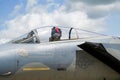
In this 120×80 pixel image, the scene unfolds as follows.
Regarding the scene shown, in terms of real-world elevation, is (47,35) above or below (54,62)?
above

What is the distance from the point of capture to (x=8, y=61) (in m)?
11.1

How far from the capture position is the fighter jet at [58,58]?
443 inches

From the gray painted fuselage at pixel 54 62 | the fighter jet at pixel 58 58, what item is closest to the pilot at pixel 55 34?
the fighter jet at pixel 58 58

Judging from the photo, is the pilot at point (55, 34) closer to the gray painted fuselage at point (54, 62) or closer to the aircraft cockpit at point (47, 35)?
the aircraft cockpit at point (47, 35)

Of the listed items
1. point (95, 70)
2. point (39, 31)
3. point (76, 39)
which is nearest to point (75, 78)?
point (95, 70)

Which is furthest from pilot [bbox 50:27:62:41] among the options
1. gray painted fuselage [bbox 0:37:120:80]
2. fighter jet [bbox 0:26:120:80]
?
gray painted fuselage [bbox 0:37:120:80]

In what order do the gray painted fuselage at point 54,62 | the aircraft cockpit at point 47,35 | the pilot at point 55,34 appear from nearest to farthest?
the gray painted fuselage at point 54,62, the aircraft cockpit at point 47,35, the pilot at point 55,34

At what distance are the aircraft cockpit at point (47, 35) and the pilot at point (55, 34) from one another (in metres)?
0.12

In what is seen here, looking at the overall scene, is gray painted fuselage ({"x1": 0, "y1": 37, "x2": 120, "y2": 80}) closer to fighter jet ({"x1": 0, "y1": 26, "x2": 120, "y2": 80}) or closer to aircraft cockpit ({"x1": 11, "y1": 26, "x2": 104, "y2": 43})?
fighter jet ({"x1": 0, "y1": 26, "x2": 120, "y2": 80})

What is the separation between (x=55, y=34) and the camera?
41.2 ft

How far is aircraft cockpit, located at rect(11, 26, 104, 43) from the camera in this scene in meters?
12.2

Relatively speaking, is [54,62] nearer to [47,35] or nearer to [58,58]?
[58,58]

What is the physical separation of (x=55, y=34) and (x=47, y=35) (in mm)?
331

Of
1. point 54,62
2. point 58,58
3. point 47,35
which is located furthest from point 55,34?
point 54,62
